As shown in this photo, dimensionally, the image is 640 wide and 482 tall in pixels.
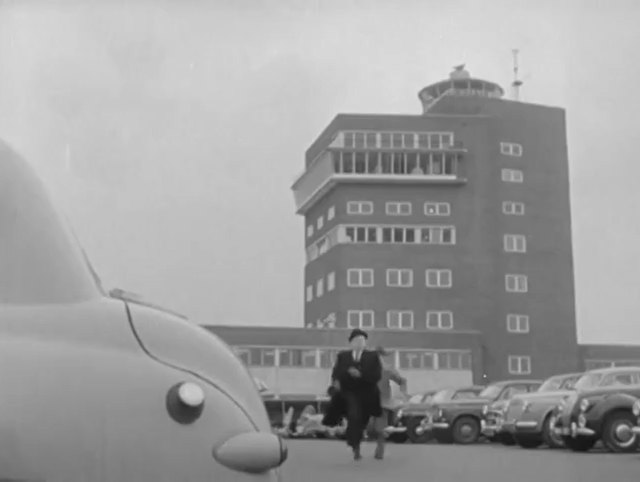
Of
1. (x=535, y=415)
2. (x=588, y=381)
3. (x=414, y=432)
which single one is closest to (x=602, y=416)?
(x=588, y=381)

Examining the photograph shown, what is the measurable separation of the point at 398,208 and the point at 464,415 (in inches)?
1899

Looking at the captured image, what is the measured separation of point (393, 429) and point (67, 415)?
25548mm

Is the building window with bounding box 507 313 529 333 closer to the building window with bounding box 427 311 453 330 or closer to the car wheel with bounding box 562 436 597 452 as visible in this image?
the building window with bounding box 427 311 453 330

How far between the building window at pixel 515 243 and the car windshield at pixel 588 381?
178 ft

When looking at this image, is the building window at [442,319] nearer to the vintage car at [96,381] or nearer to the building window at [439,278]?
the building window at [439,278]

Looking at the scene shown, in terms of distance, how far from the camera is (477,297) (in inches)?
2872

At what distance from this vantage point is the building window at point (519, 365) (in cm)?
7088

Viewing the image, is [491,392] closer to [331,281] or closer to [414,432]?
[414,432]

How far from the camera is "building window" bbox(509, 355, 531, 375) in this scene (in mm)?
70875

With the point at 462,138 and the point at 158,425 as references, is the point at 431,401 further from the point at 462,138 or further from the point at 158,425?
the point at 462,138

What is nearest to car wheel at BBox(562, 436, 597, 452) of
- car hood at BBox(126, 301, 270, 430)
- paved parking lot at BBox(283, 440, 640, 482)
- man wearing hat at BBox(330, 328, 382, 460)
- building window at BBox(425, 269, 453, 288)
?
paved parking lot at BBox(283, 440, 640, 482)

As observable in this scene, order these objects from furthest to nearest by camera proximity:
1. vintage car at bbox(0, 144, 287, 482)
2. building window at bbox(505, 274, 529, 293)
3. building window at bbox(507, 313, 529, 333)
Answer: building window at bbox(505, 274, 529, 293) < building window at bbox(507, 313, 529, 333) < vintage car at bbox(0, 144, 287, 482)

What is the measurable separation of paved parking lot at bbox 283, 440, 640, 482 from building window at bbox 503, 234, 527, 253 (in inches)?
2195

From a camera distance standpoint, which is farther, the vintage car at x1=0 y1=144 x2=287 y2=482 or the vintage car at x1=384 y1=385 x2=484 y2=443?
the vintage car at x1=384 y1=385 x2=484 y2=443
